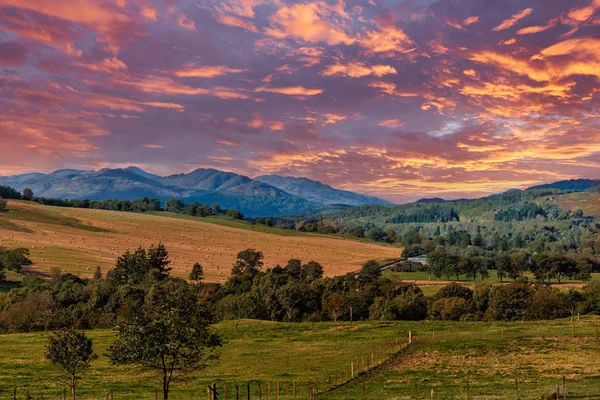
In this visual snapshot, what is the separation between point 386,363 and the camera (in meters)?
55.3

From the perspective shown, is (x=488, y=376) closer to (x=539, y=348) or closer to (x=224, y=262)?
(x=539, y=348)

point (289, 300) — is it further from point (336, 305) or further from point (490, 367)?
point (490, 367)

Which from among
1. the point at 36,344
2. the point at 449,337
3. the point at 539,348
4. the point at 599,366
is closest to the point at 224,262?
the point at 36,344

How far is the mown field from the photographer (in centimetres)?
4250

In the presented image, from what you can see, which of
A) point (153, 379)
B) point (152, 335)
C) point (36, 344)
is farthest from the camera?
point (36, 344)

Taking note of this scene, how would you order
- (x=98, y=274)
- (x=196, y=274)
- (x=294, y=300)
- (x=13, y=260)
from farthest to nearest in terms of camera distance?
(x=196, y=274) → (x=98, y=274) → (x=13, y=260) → (x=294, y=300)

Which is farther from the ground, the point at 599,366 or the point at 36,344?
the point at 599,366

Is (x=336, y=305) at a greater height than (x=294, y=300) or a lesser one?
greater

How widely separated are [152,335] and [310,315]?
9208 cm

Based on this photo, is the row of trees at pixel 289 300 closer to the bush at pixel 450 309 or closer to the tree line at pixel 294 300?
the bush at pixel 450 309

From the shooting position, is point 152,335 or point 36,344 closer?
point 152,335

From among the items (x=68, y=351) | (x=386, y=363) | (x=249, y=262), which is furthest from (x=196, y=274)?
(x=68, y=351)

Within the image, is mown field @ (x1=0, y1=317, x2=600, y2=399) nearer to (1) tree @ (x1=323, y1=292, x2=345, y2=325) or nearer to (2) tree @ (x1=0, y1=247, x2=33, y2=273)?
(1) tree @ (x1=323, y1=292, x2=345, y2=325)

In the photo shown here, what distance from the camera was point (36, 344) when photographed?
76.3m
